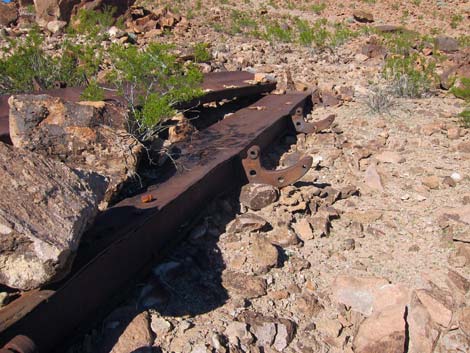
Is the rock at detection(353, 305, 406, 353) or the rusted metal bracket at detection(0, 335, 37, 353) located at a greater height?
the rusted metal bracket at detection(0, 335, 37, 353)

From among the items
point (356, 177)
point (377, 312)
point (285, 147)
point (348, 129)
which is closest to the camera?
point (377, 312)

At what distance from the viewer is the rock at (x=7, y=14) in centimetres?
1045

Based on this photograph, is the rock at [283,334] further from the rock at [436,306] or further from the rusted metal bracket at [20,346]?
the rusted metal bracket at [20,346]

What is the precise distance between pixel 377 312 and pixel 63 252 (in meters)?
1.36

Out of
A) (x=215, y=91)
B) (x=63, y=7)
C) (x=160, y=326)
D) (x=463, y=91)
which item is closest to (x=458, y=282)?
(x=160, y=326)

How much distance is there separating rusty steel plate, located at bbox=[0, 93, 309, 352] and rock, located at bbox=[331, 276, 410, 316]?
0.84 m

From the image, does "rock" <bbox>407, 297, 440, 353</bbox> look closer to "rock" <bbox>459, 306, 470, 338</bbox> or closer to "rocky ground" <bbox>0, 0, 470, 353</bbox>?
"rocky ground" <bbox>0, 0, 470, 353</bbox>

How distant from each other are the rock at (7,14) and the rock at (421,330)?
10.9 m

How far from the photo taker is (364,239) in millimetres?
2756

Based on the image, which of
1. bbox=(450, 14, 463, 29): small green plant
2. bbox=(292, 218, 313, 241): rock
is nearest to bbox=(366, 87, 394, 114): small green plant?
bbox=(292, 218, 313, 241): rock

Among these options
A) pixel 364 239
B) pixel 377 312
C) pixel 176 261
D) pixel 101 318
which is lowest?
pixel 364 239

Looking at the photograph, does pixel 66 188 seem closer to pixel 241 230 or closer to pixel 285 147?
pixel 241 230

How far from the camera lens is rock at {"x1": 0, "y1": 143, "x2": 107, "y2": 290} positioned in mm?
1386

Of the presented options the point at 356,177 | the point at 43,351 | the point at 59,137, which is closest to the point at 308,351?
the point at 43,351
